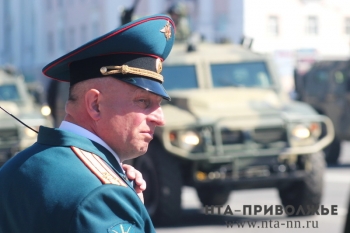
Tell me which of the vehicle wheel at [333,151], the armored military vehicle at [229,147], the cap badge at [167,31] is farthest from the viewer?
the vehicle wheel at [333,151]

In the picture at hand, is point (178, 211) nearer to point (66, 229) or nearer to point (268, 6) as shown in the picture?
point (66, 229)

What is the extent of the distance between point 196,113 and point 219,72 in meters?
1.09

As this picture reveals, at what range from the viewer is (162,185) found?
29.9ft

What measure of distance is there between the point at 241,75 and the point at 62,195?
869 centimetres

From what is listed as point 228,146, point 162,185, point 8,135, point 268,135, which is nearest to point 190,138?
point 228,146

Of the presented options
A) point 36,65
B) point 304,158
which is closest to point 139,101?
point 304,158

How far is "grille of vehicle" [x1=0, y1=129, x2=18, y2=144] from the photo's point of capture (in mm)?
12836

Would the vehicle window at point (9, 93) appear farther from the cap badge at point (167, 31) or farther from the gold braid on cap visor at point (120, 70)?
the gold braid on cap visor at point (120, 70)

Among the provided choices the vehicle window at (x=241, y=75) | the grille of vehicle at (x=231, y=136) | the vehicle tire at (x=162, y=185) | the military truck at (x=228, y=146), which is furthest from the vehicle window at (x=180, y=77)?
the vehicle tire at (x=162, y=185)

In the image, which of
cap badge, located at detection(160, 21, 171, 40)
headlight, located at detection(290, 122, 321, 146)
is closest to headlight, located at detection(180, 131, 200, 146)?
headlight, located at detection(290, 122, 321, 146)

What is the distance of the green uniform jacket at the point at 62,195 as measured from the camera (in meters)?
2.12

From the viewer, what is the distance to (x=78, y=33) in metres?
39.3

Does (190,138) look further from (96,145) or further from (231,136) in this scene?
(96,145)

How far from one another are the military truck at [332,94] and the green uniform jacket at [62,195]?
1424cm
